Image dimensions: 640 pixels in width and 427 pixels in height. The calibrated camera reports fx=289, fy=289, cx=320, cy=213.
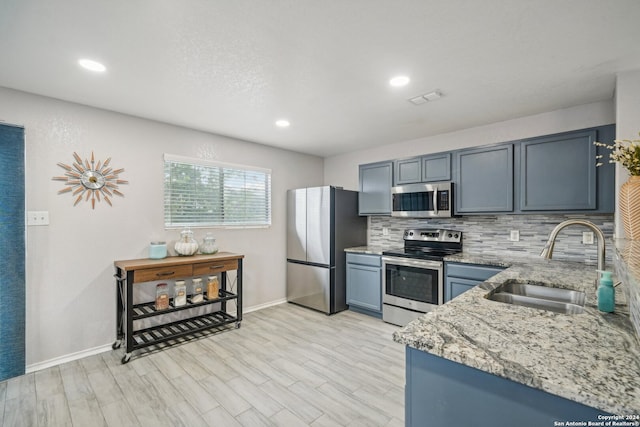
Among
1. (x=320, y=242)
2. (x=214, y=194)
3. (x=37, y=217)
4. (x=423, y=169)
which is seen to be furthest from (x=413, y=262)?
(x=37, y=217)

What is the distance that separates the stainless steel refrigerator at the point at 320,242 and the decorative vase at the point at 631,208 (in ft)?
8.99

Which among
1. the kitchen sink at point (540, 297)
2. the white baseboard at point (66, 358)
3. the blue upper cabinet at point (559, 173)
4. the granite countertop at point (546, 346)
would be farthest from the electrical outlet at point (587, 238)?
the white baseboard at point (66, 358)

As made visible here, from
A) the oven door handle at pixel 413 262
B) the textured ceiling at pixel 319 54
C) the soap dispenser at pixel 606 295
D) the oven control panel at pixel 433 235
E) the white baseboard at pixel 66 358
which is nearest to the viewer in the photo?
the soap dispenser at pixel 606 295

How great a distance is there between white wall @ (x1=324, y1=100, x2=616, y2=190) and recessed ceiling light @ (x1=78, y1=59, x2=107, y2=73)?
11.2 ft

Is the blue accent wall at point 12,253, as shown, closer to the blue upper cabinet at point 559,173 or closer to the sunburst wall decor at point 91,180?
the sunburst wall decor at point 91,180

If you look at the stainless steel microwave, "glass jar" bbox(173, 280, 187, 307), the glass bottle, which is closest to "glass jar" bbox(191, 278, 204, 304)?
the glass bottle

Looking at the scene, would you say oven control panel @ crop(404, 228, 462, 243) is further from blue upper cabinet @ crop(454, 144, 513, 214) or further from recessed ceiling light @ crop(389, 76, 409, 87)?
recessed ceiling light @ crop(389, 76, 409, 87)

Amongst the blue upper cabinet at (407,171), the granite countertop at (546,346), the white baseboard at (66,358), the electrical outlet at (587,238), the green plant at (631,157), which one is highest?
the blue upper cabinet at (407,171)

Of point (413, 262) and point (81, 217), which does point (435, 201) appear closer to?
point (413, 262)

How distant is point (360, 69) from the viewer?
7.01 ft

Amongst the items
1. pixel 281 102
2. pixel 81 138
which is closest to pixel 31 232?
pixel 81 138

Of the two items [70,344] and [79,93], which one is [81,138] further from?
[70,344]

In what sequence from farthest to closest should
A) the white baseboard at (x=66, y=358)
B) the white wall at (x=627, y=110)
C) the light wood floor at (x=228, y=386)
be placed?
the white baseboard at (x=66, y=358) < the white wall at (x=627, y=110) < the light wood floor at (x=228, y=386)

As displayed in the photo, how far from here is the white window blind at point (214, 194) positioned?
3.37 meters
